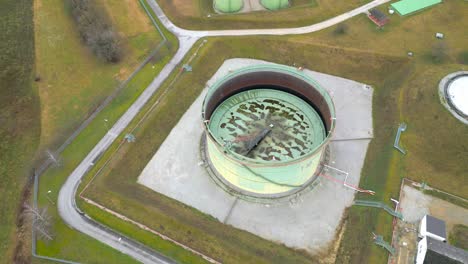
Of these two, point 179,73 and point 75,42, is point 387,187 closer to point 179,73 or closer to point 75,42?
point 179,73

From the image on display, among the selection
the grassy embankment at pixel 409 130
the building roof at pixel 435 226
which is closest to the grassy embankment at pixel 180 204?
the grassy embankment at pixel 409 130

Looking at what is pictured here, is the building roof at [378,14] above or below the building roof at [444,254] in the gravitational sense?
above

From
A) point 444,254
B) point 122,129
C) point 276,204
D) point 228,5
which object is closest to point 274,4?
point 228,5

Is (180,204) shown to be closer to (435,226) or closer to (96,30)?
(435,226)

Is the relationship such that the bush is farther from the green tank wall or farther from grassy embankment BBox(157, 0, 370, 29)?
the green tank wall

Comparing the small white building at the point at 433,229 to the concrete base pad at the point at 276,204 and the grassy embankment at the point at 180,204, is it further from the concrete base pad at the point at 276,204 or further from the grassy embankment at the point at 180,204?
the grassy embankment at the point at 180,204

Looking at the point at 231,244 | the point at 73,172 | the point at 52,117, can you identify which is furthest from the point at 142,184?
the point at 52,117
